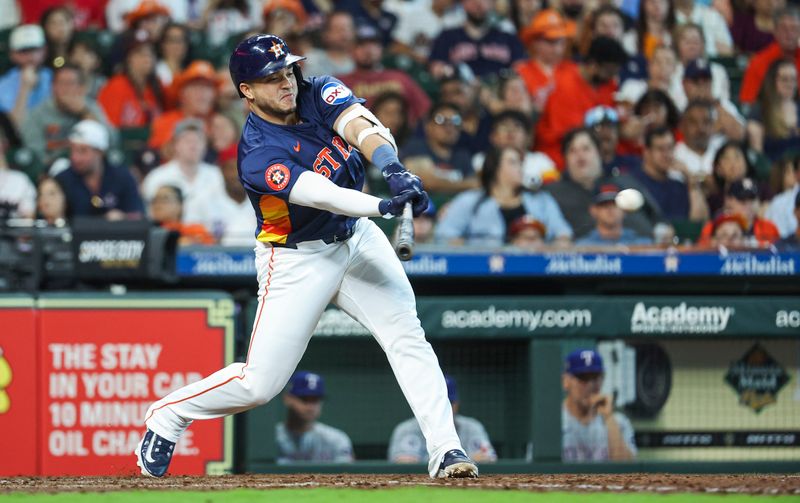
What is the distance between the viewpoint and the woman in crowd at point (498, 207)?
8242 millimetres

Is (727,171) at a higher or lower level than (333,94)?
higher

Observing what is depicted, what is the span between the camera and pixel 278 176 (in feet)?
15.3

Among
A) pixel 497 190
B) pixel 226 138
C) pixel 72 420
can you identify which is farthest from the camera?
pixel 226 138

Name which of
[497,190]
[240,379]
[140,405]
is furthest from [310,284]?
[497,190]

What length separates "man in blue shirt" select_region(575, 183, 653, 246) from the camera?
25.7 ft

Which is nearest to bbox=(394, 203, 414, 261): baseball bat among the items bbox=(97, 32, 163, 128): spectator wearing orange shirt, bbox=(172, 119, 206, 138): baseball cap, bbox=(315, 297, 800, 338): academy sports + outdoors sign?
bbox=(315, 297, 800, 338): academy sports + outdoors sign

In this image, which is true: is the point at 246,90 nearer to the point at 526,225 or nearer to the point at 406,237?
the point at 406,237

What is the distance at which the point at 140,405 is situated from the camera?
6.97 m

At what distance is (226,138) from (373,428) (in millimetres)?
2835

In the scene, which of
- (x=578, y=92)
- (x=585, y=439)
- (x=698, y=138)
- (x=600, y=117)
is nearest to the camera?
(x=585, y=439)

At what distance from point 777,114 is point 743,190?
155 cm

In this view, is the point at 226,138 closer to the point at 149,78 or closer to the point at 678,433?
the point at 149,78

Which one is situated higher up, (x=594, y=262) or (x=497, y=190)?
(x=497, y=190)

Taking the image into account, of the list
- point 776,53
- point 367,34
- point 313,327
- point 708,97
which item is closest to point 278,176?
point 313,327
